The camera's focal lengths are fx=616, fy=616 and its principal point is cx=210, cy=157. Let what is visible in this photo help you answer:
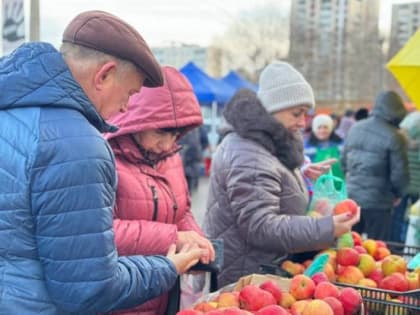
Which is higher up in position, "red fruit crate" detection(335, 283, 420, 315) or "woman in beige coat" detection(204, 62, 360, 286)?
"woman in beige coat" detection(204, 62, 360, 286)

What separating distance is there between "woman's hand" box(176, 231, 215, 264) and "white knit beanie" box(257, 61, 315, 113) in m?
0.96

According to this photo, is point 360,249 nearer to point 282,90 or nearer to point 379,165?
point 282,90

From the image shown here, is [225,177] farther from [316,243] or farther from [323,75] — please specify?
[323,75]

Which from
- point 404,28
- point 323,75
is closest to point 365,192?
point 404,28

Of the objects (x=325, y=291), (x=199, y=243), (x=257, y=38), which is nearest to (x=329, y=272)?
(x=325, y=291)

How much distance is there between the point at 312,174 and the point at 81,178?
222 centimetres

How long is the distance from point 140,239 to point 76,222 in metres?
0.66

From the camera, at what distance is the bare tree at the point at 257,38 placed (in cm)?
3328

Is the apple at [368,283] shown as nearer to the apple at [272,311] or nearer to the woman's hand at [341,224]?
the woman's hand at [341,224]

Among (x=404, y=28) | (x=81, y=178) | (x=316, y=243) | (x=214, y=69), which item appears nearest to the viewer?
(x=81, y=178)

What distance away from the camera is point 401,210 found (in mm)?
6559

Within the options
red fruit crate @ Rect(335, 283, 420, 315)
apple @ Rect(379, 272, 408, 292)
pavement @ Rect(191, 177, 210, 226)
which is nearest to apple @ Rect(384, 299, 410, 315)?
red fruit crate @ Rect(335, 283, 420, 315)

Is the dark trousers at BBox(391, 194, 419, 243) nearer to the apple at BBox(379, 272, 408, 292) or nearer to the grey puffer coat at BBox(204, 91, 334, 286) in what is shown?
the grey puffer coat at BBox(204, 91, 334, 286)

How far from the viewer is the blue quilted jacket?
1502 millimetres
